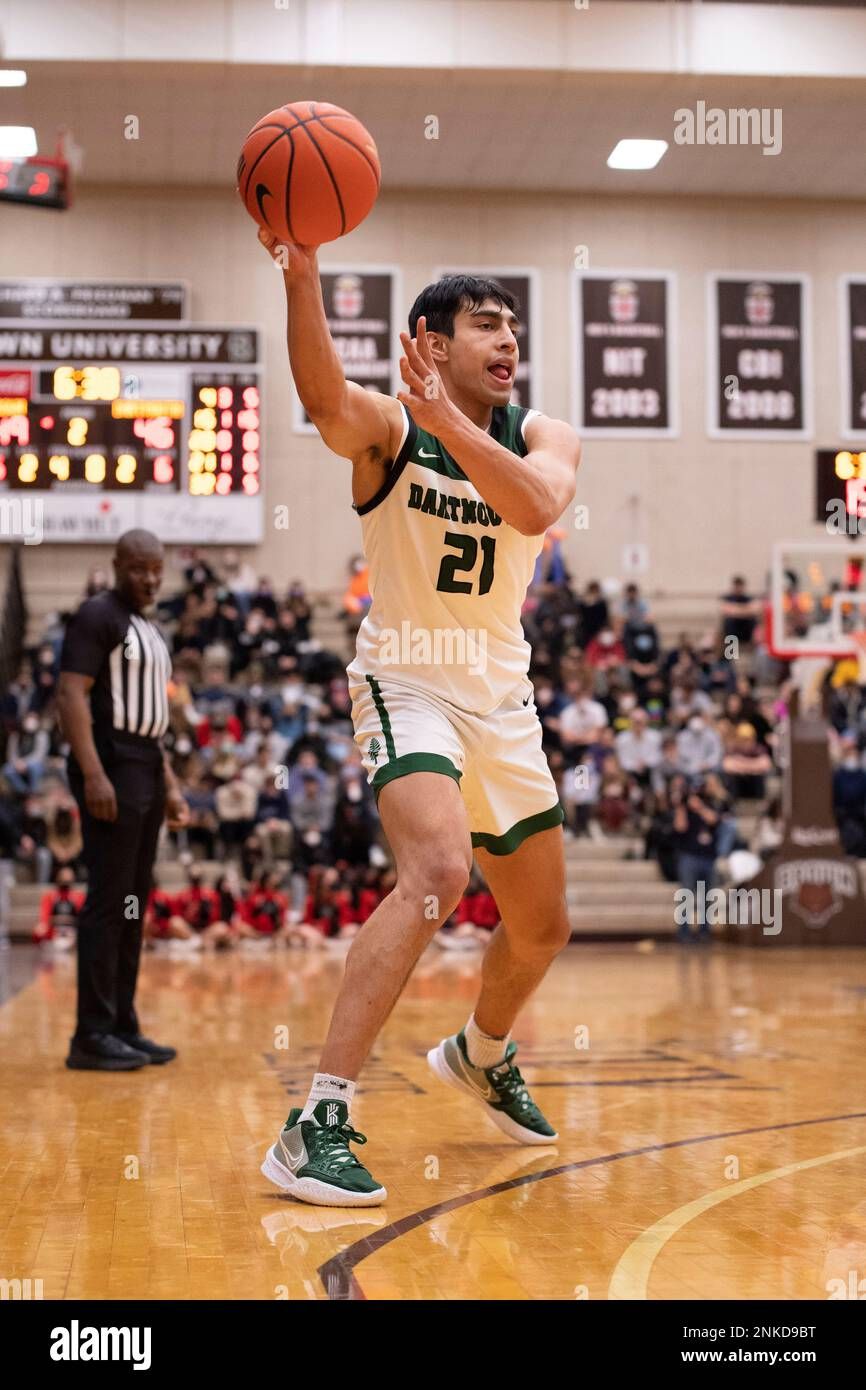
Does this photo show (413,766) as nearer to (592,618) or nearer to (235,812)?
(235,812)

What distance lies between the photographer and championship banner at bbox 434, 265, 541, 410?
66.0ft

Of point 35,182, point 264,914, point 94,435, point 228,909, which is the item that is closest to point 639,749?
point 264,914

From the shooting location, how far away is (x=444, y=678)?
397cm

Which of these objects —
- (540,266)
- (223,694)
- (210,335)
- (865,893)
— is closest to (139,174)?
(210,335)

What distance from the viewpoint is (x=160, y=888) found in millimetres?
14797

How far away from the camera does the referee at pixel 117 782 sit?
5.93m

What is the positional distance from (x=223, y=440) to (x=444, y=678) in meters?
15.0

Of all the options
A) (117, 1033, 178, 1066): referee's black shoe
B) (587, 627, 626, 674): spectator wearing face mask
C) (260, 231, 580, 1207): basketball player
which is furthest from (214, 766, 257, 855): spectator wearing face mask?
(260, 231, 580, 1207): basketball player

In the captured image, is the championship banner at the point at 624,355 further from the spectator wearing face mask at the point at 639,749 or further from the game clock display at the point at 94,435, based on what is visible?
the game clock display at the point at 94,435

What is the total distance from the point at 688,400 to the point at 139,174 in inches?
307

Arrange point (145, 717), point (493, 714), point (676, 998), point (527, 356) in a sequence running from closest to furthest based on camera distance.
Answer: point (493, 714) → point (145, 717) → point (676, 998) → point (527, 356)

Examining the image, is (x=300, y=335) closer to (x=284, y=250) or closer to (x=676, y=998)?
(x=284, y=250)

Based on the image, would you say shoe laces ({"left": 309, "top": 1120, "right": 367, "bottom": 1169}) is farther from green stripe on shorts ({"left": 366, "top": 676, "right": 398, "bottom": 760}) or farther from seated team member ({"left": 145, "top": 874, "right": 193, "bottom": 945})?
seated team member ({"left": 145, "top": 874, "right": 193, "bottom": 945})

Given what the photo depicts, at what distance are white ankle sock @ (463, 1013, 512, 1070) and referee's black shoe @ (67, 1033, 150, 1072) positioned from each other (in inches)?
80.4
